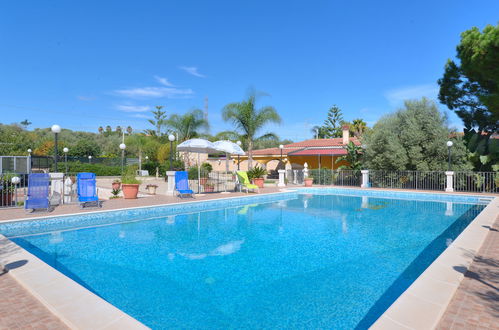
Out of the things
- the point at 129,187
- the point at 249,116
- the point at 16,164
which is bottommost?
the point at 129,187

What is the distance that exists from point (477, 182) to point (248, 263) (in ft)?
55.8

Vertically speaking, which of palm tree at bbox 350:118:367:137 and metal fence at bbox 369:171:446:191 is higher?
palm tree at bbox 350:118:367:137

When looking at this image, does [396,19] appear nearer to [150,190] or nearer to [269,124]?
[269,124]

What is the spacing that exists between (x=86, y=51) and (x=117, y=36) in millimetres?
5167

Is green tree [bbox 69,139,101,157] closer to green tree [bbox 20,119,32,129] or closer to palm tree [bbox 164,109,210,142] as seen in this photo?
palm tree [bbox 164,109,210,142]

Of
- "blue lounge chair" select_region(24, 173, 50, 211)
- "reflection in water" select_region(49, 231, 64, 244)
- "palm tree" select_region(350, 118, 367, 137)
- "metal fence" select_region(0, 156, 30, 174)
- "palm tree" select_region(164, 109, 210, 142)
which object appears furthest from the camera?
"palm tree" select_region(350, 118, 367, 137)

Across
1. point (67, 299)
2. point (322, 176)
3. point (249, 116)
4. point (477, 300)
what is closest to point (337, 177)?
point (322, 176)

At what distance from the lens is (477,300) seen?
3498 millimetres

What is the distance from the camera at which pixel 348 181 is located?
22.1m

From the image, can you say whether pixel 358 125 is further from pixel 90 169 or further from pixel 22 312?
pixel 22 312

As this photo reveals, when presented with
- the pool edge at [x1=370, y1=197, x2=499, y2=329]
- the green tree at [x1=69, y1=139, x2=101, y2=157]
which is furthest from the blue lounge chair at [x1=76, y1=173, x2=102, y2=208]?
the green tree at [x1=69, y1=139, x2=101, y2=157]

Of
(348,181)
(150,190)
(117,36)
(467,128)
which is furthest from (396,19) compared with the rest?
(117,36)

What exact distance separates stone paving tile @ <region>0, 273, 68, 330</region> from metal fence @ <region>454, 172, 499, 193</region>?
1988 cm

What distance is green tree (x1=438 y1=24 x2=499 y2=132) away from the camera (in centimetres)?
1328
